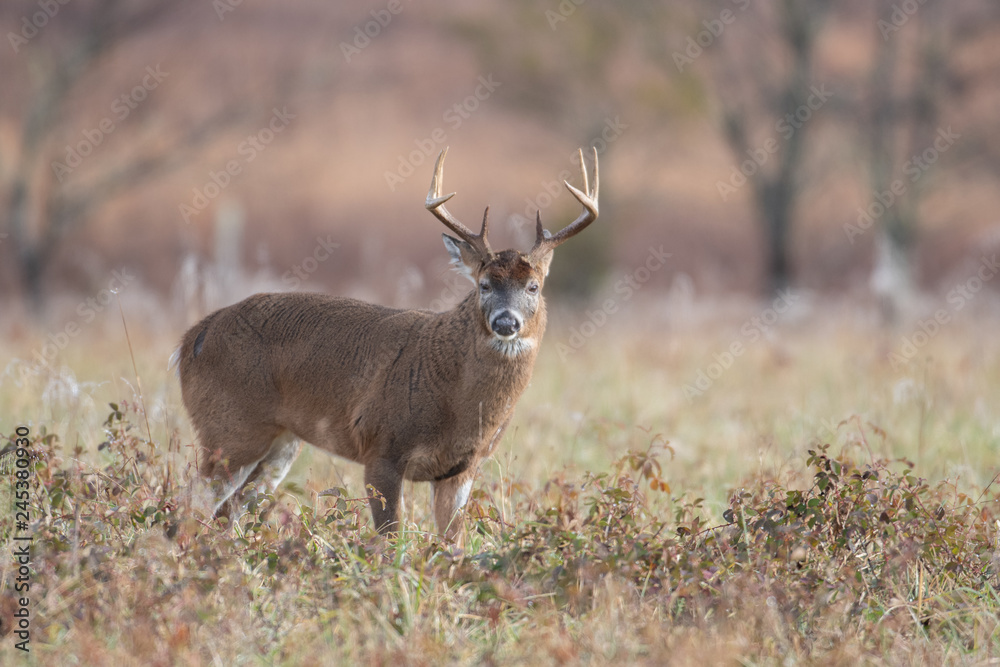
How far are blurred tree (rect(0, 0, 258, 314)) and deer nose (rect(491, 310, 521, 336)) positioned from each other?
10.2 m

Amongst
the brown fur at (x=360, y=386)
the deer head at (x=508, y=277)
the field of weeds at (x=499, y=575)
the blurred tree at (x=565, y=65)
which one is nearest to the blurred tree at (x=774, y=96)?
the blurred tree at (x=565, y=65)

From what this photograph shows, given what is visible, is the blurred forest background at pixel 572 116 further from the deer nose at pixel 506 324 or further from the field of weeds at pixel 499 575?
the field of weeds at pixel 499 575

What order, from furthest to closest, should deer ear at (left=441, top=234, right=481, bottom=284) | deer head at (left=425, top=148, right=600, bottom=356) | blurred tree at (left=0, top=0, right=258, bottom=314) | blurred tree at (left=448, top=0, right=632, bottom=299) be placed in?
blurred tree at (left=448, top=0, right=632, bottom=299)
blurred tree at (left=0, top=0, right=258, bottom=314)
deer ear at (left=441, top=234, right=481, bottom=284)
deer head at (left=425, top=148, right=600, bottom=356)

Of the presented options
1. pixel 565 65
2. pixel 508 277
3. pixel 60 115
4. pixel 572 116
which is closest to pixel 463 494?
pixel 508 277

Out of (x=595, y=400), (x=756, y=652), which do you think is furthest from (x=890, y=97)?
(x=756, y=652)

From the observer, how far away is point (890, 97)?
53.1 feet

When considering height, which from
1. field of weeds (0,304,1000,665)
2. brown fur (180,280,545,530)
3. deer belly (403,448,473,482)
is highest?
brown fur (180,280,545,530)

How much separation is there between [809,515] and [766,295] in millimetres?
13504

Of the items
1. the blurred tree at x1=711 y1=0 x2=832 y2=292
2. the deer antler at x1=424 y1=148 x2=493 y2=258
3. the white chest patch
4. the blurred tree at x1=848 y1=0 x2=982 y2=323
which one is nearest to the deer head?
the deer antler at x1=424 y1=148 x2=493 y2=258

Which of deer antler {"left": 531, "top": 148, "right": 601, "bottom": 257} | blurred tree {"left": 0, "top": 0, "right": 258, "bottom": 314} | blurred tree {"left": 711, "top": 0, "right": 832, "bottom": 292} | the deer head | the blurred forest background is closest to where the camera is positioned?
the deer head

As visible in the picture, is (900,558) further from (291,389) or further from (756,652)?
(291,389)

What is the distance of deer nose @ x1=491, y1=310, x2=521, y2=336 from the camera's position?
525cm

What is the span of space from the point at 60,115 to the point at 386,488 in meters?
11.7

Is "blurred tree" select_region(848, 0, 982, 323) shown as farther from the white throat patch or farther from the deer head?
the white throat patch
